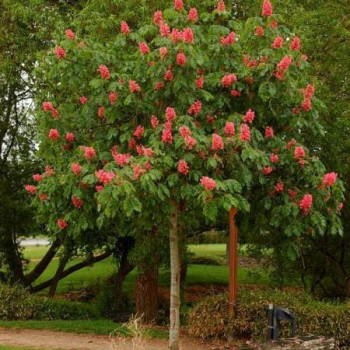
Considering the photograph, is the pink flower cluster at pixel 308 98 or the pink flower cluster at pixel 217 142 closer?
the pink flower cluster at pixel 217 142

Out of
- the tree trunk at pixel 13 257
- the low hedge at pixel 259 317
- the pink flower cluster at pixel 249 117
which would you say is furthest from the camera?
the tree trunk at pixel 13 257

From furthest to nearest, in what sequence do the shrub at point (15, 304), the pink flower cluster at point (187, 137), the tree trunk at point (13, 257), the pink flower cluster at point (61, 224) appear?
the tree trunk at point (13, 257) → the shrub at point (15, 304) → the pink flower cluster at point (61, 224) → the pink flower cluster at point (187, 137)

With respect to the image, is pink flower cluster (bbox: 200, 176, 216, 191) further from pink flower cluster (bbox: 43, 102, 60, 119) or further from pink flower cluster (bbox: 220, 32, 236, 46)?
pink flower cluster (bbox: 43, 102, 60, 119)

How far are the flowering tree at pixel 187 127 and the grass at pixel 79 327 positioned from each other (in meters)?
4.49

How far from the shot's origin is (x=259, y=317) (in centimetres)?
Answer: 1159

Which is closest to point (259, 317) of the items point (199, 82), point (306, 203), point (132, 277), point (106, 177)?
point (306, 203)

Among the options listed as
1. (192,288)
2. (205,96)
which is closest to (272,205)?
(205,96)

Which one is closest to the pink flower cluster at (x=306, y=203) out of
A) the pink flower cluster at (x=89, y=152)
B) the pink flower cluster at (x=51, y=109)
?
the pink flower cluster at (x=89, y=152)

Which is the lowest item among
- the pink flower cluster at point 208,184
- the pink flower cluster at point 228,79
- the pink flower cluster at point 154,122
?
the pink flower cluster at point 208,184

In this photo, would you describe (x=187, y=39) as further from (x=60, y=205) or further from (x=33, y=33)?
(x=33, y=33)

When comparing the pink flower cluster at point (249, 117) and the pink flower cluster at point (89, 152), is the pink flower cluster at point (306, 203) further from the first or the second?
the pink flower cluster at point (89, 152)

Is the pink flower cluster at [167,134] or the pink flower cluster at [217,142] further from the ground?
the pink flower cluster at [167,134]

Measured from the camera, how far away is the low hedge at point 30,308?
14.9 metres

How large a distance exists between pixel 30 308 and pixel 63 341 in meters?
3.47
